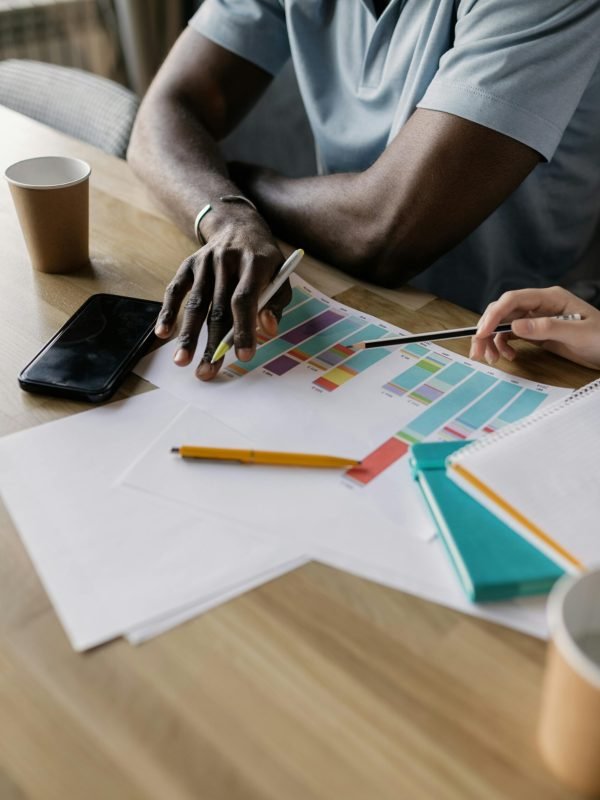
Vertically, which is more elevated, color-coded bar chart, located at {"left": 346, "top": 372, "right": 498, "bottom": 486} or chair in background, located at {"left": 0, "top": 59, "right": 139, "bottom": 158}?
color-coded bar chart, located at {"left": 346, "top": 372, "right": 498, "bottom": 486}

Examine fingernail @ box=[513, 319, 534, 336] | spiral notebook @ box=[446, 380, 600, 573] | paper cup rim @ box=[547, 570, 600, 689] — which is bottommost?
spiral notebook @ box=[446, 380, 600, 573]

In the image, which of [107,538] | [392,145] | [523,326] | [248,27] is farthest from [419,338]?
[248,27]

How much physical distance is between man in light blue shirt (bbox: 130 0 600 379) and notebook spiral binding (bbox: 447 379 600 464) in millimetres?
271

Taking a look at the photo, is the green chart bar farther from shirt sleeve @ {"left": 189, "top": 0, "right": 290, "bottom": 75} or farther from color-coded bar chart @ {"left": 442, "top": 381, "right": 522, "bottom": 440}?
shirt sleeve @ {"left": 189, "top": 0, "right": 290, "bottom": 75}

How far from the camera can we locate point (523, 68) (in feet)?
3.30

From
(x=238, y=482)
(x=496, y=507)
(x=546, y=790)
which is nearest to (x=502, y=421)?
(x=496, y=507)

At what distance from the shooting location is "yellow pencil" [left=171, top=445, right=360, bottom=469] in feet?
2.30

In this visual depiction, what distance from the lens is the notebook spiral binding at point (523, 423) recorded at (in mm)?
675

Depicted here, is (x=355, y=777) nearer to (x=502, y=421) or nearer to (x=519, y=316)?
(x=502, y=421)

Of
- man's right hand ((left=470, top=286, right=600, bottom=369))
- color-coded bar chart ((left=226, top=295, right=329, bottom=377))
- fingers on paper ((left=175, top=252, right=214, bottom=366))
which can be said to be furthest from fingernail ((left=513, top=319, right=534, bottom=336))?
fingers on paper ((left=175, top=252, right=214, bottom=366))

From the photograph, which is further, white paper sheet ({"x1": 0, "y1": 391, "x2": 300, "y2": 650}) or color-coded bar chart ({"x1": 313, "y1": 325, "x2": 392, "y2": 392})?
color-coded bar chart ({"x1": 313, "y1": 325, "x2": 392, "y2": 392})

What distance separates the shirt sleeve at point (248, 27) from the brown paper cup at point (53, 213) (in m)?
0.51

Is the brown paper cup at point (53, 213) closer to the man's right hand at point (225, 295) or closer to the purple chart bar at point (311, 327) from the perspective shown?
the man's right hand at point (225, 295)

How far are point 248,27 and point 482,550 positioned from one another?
1130 mm
